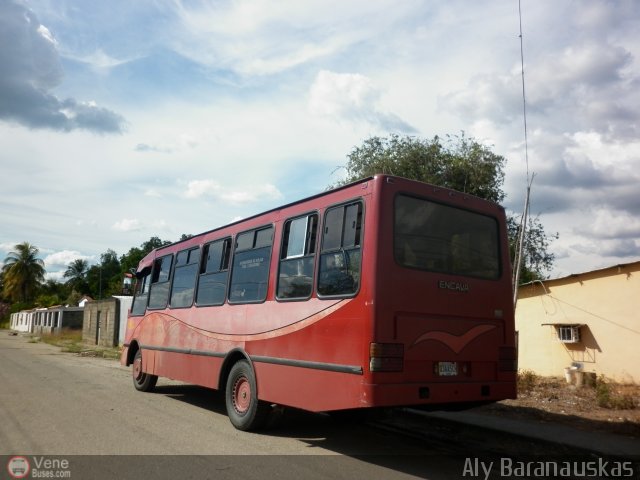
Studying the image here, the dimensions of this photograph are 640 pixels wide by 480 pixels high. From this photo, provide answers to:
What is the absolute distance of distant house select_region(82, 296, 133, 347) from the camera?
32.2 m

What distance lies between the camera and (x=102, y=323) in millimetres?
35219

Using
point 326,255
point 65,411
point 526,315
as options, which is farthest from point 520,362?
point 65,411

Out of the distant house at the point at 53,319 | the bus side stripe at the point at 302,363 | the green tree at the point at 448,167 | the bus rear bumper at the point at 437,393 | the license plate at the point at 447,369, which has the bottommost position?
the distant house at the point at 53,319

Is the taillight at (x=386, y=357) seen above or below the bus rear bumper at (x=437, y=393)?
above

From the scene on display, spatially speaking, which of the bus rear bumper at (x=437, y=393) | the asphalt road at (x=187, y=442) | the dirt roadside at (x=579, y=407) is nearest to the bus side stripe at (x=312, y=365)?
the bus rear bumper at (x=437, y=393)

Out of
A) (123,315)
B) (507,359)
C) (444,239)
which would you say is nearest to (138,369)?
(444,239)

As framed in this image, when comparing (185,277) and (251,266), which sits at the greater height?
(251,266)

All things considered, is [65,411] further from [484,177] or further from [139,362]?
[484,177]

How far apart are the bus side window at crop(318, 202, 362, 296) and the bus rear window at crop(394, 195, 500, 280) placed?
469mm

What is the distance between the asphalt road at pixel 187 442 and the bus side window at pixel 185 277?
1.93 m

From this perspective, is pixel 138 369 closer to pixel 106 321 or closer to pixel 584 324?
pixel 584 324

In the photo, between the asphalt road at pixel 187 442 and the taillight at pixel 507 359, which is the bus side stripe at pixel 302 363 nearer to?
the asphalt road at pixel 187 442

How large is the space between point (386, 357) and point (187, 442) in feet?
9.61

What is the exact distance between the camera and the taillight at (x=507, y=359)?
674 cm
